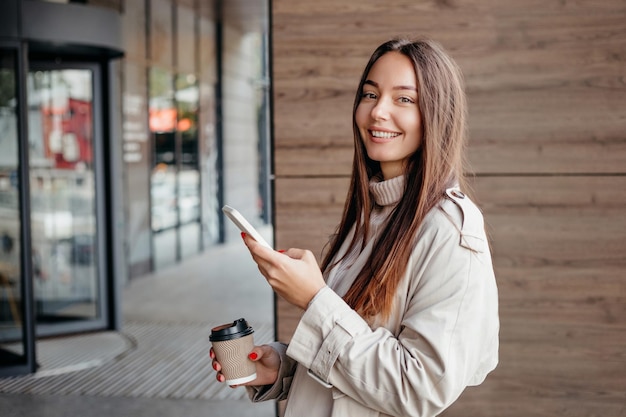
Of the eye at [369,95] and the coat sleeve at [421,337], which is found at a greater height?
the eye at [369,95]

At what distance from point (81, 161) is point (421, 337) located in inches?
226

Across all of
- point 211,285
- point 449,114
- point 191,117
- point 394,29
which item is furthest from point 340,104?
point 191,117

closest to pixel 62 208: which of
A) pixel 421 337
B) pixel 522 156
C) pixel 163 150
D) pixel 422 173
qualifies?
pixel 163 150

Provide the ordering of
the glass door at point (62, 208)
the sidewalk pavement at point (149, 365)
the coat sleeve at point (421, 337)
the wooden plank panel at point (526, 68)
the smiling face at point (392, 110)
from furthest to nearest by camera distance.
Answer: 1. the glass door at point (62, 208)
2. the sidewalk pavement at point (149, 365)
3. the wooden plank panel at point (526, 68)
4. the smiling face at point (392, 110)
5. the coat sleeve at point (421, 337)

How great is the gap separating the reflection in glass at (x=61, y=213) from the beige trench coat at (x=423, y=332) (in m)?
5.37

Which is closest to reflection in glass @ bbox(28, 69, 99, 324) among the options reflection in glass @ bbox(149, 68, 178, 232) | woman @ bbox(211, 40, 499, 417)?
reflection in glass @ bbox(149, 68, 178, 232)

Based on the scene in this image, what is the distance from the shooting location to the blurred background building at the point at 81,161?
5082 mm

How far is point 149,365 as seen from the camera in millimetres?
5305

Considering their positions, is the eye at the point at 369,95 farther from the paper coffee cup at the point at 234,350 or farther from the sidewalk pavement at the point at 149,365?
the sidewalk pavement at the point at 149,365

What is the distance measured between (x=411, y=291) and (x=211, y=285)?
762 cm

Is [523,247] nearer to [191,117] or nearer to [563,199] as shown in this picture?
[563,199]

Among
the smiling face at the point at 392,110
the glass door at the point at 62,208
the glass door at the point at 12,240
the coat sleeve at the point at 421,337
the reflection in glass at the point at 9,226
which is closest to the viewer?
the coat sleeve at the point at 421,337


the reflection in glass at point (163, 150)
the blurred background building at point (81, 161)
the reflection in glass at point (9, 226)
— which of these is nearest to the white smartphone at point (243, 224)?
the blurred background building at point (81, 161)

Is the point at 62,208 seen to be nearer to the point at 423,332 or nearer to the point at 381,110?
the point at 381,110
